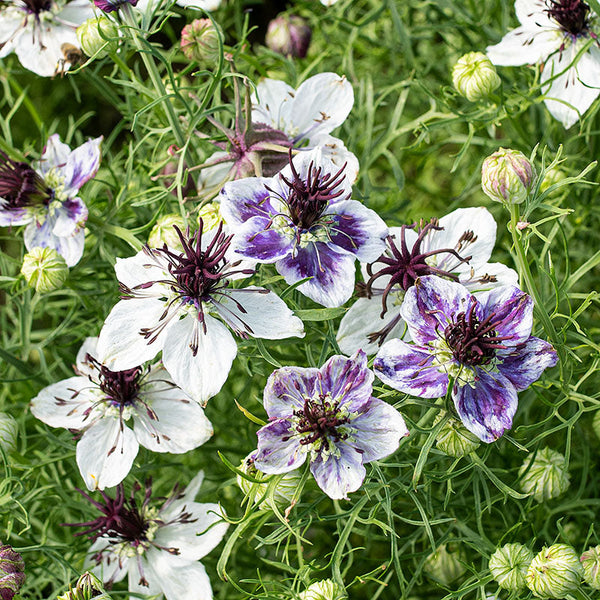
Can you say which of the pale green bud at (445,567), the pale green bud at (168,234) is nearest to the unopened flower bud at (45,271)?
the pale green bud at (168,234)

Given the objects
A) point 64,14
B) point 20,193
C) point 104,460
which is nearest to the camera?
point 104,460

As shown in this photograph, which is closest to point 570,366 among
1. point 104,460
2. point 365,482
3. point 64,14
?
point 365,482

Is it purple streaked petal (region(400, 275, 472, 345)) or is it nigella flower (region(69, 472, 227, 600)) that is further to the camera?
nigella flower (region(69, 472, 227, 600))

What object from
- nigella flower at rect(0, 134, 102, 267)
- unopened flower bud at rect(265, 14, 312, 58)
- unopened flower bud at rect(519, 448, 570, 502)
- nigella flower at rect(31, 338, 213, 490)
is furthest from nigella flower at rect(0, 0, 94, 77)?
unopened flower bud at rect(519, 448, 570, 502)

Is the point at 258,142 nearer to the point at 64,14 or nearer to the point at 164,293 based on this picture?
the point at 164,293

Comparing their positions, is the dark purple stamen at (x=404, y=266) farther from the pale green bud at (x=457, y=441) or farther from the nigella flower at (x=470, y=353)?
the pale green bud at (x=457, y=441)

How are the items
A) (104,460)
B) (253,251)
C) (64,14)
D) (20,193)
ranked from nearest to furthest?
(253,251) → (104,460) → (20,193) → (64,14)

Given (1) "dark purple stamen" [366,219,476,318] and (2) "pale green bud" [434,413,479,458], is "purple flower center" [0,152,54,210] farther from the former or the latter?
(2) "pale green bud" [434,413,479,458]
